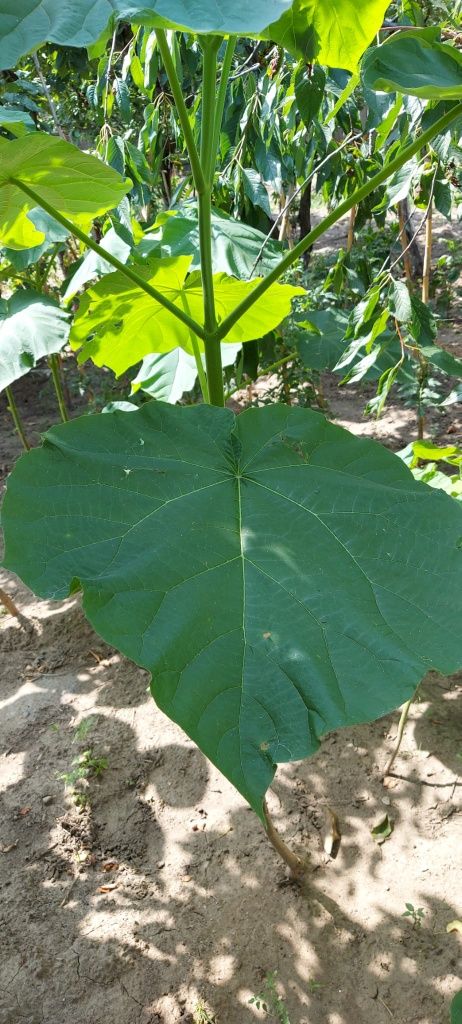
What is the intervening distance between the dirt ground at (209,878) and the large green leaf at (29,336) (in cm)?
133

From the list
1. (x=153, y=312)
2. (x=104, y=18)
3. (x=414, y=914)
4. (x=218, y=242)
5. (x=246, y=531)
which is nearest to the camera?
(x=104, y=18)

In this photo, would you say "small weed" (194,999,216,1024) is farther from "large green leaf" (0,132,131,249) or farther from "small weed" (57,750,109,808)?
"large green leaf" (0,132,131,249)

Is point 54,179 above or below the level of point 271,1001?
above

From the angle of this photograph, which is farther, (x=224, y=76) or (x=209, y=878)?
(x=209, y=878)

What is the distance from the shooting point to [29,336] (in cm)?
267

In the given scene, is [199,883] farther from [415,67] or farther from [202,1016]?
[415,67]

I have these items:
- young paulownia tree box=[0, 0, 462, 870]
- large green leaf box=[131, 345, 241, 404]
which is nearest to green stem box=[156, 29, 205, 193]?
young paulownia tree box=[0, 0, 462, 870]

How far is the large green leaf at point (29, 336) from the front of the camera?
2621 mm

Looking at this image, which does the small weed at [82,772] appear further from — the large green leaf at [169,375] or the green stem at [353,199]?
the green stem at [353,199]

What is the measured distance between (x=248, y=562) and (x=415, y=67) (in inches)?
24.5

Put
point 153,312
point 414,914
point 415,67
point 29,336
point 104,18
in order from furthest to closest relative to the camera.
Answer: point 29,336, point 414,914, point 153,312, point 415,67, point 104,18

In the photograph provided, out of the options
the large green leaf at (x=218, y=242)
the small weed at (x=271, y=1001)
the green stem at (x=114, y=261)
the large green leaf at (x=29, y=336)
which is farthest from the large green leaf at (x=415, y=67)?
the small weed at (x=271, y=1001)

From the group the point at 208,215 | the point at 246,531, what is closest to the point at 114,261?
the point at 208,215

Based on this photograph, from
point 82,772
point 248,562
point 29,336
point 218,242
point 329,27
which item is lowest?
point 82,772
